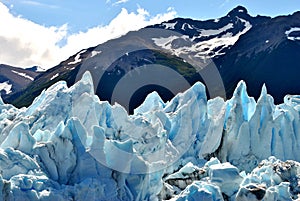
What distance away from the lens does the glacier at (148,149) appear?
15.9 meters

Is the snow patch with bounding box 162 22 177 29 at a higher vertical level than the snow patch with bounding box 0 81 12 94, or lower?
higher

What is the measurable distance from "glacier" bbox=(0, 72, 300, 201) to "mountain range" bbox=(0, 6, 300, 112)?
37.2 metres

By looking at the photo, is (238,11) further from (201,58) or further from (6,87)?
(6,87)

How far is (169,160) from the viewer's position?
67.3 ft

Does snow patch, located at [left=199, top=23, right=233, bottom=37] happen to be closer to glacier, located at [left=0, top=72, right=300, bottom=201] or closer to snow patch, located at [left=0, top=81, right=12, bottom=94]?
snow patch, located at [left=0, top=81, right=12, bottom=94]

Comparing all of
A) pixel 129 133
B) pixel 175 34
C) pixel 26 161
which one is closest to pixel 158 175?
pixel 129 133

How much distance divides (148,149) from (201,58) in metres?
86.9

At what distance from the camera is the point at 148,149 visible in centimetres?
1942

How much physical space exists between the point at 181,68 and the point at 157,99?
229 ft

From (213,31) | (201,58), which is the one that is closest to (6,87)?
(213,31)

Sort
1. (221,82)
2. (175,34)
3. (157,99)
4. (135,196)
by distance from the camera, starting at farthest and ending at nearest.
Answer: (175,34) → (221,82) → (157,99) → (135,196)

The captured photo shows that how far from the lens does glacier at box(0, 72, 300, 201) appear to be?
626 inches

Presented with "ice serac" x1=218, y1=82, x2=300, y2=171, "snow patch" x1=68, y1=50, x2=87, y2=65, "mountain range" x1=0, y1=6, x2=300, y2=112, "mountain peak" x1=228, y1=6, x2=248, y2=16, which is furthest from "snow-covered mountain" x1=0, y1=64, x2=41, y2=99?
"ice serac" x1=218, y1=82, x2=300, y2=171

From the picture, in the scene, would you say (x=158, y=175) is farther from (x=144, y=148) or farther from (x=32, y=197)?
(x=32, y=197)
